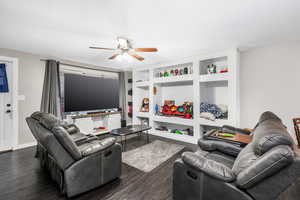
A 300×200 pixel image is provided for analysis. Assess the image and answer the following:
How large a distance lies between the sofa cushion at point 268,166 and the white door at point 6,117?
482 cm

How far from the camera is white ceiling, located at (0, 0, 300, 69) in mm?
1771

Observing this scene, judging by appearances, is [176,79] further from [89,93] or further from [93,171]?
[93,171]

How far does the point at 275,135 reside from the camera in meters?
1.12

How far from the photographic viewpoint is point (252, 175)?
1059 mm

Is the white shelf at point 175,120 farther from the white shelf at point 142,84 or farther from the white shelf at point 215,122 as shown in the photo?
the white shelf at point 142,84

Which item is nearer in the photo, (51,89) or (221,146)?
(221,146)

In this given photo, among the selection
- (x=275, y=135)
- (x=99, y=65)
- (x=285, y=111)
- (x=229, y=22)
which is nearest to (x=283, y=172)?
(x=275, y=135)

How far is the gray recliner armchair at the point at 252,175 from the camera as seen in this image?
979mm

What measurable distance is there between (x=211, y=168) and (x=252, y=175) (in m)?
0.31

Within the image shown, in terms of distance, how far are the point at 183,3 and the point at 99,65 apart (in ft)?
12.9

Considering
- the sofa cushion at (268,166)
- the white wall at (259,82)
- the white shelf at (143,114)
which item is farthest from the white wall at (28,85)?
the sofa cushion at (268,166)

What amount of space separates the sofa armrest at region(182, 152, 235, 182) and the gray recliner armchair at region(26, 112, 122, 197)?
112 cm

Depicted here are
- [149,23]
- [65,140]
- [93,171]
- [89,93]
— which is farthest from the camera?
[89,93]

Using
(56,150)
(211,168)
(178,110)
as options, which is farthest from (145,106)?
(211,168)
